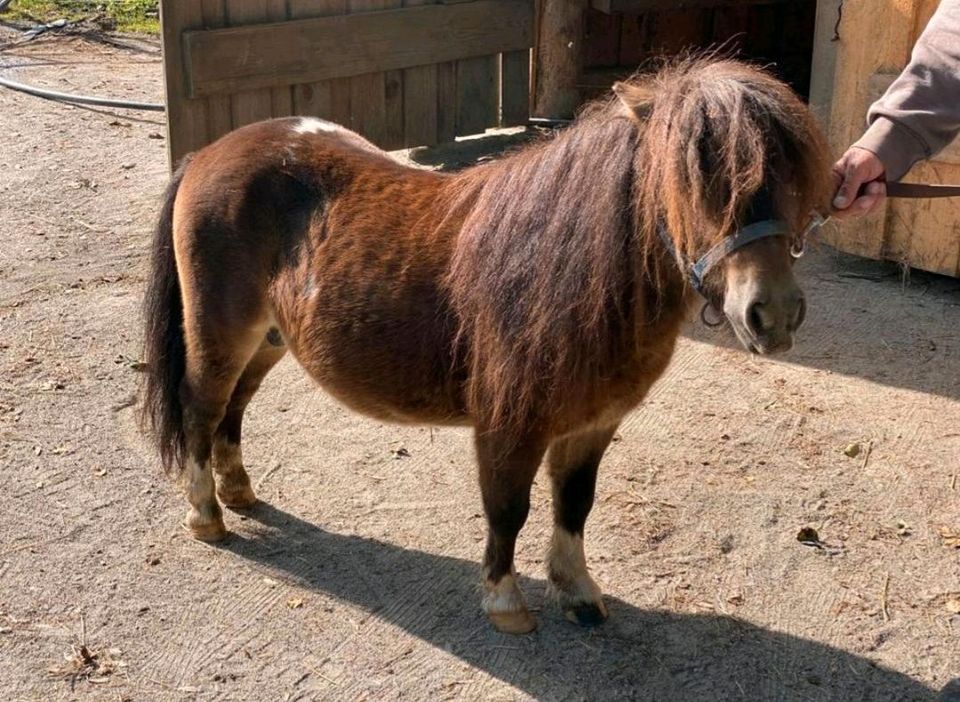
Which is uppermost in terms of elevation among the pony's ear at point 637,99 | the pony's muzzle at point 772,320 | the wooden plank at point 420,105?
the pony's ear at point 637,99

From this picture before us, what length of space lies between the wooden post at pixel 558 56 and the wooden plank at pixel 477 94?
0.41 metres

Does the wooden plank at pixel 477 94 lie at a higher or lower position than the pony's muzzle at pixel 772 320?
lower

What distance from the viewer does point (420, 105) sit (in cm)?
788

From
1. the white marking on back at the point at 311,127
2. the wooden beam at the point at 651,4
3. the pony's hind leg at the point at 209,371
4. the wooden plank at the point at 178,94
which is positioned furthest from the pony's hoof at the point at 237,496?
the wooden beam at the point at 651,4

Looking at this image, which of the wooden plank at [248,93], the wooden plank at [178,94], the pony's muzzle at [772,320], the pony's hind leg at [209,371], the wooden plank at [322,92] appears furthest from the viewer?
the wooden plank at [322,92]

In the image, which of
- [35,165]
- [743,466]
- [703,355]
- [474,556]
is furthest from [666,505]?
[35,165]

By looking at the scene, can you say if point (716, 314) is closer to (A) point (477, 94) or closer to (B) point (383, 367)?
(B) point (383, 367)

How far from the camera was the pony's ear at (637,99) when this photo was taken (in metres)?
3.01

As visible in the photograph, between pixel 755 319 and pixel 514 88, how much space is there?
237 inches

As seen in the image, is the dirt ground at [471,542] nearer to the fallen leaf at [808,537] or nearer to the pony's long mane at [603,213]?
the fallen leaf at [808,537]

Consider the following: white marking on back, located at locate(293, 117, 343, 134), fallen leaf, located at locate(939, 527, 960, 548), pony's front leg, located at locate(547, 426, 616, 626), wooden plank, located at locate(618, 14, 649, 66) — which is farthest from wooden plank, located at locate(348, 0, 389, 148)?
fallen leaf, located at locate(939, 527, 960, 548)

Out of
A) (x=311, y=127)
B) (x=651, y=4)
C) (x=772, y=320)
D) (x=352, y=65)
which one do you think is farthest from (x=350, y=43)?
(x=772, y=320)

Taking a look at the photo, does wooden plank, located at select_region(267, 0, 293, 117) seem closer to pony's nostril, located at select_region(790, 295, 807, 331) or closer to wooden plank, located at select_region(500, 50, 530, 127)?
wooden plank, located at select_region(500, 50, 530, 127)

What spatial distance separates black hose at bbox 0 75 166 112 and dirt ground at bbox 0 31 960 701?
3.64m
